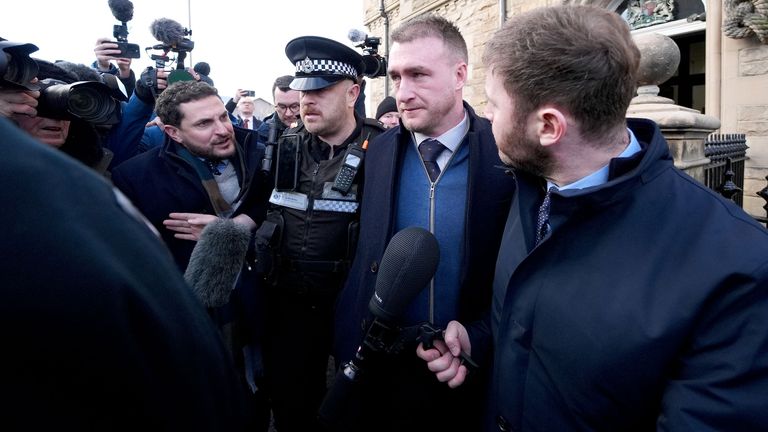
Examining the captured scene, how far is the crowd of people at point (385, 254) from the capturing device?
1.60 feet

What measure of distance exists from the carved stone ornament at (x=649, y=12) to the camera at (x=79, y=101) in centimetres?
799

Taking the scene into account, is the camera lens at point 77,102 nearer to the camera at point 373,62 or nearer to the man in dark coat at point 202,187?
the man in dark coat at point 202,187

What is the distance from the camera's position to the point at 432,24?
2.23 meters

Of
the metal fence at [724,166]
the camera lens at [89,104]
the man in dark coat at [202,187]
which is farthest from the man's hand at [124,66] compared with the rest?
the metal fence at [724,166]

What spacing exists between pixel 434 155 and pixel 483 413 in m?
1.03

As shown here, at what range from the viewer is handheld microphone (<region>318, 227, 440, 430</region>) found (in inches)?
59.1

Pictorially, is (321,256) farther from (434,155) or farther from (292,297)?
(434,155)

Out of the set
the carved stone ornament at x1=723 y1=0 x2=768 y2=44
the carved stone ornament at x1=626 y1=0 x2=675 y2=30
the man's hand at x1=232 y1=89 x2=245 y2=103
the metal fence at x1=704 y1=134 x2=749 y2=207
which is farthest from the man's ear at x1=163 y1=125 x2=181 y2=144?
the carved stone ornament at x1=626 y1=0 x2=675 y2=30

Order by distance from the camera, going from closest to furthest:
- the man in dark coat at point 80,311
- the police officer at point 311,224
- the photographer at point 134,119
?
the man in dark coat at point 80,311 < the police officer at point 311,224 < the photographer at point 134,119

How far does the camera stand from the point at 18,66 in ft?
6.06

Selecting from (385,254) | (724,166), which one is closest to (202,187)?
(385,254)

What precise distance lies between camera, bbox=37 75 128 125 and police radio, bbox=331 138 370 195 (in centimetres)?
105

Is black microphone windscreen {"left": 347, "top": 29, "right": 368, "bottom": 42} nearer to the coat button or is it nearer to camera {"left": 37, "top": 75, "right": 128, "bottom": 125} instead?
camera {"left": 37, "top": 75, "right": 128, "bottom": 125}

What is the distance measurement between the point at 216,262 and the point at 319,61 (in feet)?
4.21
